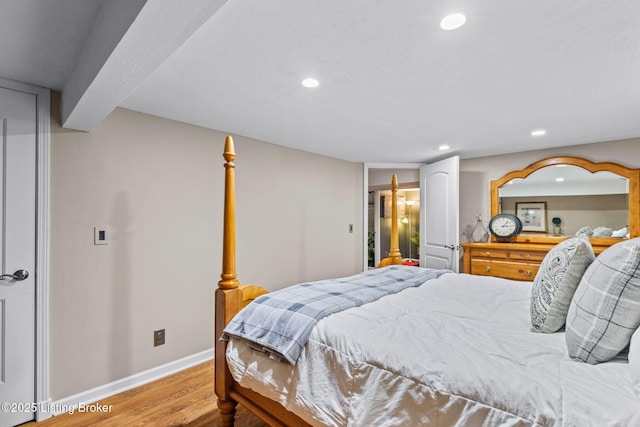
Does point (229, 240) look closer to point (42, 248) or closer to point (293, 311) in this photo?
point (293, 311)

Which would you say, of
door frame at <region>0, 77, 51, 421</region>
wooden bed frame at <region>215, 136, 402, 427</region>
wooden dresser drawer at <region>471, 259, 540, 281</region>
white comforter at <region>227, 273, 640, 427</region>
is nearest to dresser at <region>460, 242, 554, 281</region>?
wooden dresser drawer at <region>471, 259, 540, 281</region>

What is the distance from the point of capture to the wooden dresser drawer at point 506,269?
3.43 m

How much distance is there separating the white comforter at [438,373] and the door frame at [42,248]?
4.27 feet

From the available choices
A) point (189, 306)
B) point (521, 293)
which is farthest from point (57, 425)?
point (521, 293)

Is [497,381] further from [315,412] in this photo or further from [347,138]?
[347,138]

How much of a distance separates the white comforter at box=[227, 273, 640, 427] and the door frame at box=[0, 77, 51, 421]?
4.27 feet

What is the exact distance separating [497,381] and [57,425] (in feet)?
8.12

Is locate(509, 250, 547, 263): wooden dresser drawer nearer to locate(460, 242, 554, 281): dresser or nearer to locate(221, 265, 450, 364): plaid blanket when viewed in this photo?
locate(460, 242, 554, 281): dresser

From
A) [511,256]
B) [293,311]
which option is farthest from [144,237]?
[511,256]

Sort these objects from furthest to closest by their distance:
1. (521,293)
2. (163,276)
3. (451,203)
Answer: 1. (451,203)
2. (163,276)
3. (521,293)

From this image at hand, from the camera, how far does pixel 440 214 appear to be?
13.3 feet

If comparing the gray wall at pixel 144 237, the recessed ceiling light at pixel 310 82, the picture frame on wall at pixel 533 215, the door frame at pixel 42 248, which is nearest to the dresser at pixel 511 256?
the picture frame on wall at pixel 533 215

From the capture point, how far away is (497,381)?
0.98 m

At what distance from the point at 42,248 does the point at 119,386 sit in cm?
112
